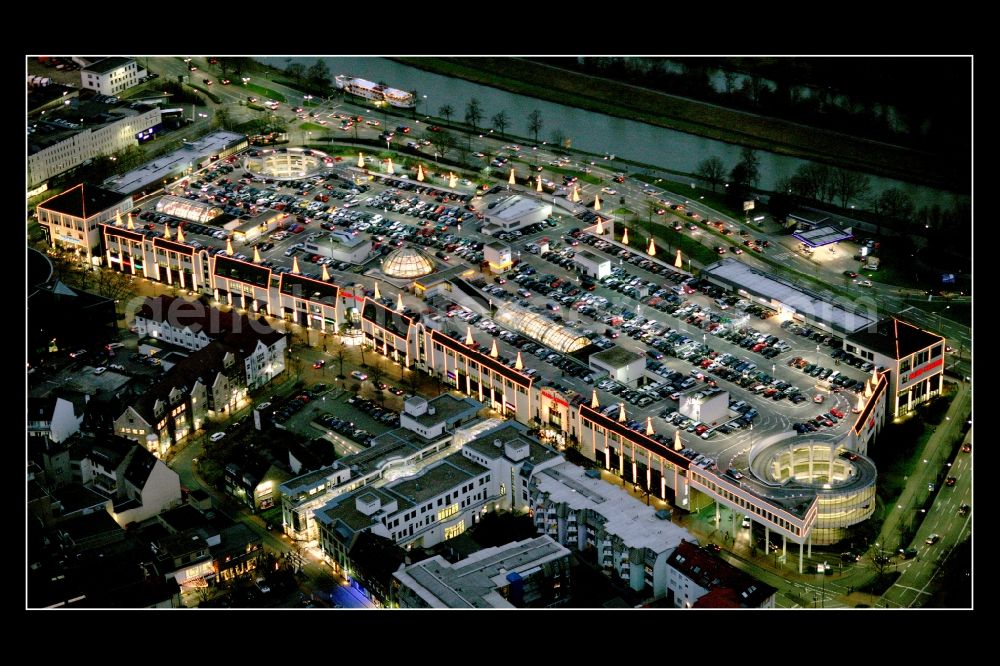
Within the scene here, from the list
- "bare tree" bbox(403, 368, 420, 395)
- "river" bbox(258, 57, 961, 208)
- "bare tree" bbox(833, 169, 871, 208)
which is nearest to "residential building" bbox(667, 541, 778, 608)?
"bare tree" bbox(403, 368, 420, 395)

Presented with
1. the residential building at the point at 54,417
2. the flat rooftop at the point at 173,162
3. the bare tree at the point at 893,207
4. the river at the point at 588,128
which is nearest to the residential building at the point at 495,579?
the residential building at the point at 54,417

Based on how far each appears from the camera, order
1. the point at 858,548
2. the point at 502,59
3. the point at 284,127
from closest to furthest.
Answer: the point at 858,548, the point at 284,127, the point at 502,59

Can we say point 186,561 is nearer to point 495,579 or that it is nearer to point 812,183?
point 495,579

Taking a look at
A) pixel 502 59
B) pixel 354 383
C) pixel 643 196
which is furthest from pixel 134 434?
pixel 502 59

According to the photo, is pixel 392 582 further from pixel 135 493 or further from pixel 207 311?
pixel 207 311

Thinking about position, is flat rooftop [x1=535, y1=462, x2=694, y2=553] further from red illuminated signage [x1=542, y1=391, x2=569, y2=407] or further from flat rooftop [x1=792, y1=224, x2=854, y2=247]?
flat rooftop [x1=792, y1=224, x2=854, y2=247]

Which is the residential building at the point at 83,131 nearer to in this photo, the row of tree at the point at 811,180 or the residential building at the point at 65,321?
the residential building at the point at 65,321

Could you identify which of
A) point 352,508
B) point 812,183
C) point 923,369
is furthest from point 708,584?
point 812,183
